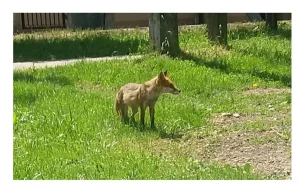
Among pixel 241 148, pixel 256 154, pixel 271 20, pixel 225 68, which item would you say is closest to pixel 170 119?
pixel 241 148

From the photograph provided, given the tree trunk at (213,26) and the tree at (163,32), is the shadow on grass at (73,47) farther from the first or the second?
the tree trunk at (213,26)

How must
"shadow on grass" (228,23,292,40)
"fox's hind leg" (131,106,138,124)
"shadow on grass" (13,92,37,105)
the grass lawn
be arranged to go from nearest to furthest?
the grass lawn, "fox's hind leg" (131,106,138,124), "shadow on grass" (13,92,37,105), "shadow on grass" (228,23,292,40)

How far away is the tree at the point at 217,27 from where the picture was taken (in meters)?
9.27

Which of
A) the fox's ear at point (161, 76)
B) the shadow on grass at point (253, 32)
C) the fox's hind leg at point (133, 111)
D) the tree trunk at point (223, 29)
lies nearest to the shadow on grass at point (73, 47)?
the tree trunk at point (223, 29)

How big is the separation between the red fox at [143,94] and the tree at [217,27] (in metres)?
3.37

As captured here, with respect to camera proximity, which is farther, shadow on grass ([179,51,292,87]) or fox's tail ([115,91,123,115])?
shadow on grass ([179,51,292,87])

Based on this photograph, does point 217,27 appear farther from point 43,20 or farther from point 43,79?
point 43,20

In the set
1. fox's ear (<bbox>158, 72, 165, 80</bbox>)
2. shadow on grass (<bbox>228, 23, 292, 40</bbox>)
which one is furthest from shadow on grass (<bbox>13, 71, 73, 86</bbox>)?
shadow on grass (<bbox>228, 23, 292, 40</bbox>)

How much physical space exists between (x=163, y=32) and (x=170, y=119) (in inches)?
93.9

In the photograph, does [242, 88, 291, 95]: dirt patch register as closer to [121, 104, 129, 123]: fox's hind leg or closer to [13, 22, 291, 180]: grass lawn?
[13, 22, 291, 180]: grass lawn

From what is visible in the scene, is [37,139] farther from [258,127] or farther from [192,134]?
[258,127]

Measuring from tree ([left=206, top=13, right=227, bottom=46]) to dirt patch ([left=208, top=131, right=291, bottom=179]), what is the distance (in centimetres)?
347

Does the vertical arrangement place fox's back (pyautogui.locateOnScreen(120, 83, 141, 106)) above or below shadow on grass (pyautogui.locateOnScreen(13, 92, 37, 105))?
above

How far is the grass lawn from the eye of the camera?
5141 millimetres
